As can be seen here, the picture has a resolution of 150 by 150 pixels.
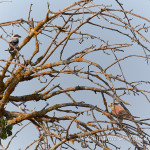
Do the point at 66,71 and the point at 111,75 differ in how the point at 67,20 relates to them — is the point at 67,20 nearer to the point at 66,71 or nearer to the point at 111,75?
the point at 66,71

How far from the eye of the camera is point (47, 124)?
20.4ft

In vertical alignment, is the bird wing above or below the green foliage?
above

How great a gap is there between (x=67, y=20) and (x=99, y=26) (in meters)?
0.89

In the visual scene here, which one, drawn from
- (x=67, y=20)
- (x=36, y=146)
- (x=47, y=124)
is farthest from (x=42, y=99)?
(x=67, y=20)

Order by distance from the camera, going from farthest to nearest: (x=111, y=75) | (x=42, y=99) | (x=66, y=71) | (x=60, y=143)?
(x=42, y=99) < (x=66, y=71) < (x=60, y=143) < (x=111, y=75)

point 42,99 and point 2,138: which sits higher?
point 42,99

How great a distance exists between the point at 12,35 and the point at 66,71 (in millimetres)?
1222

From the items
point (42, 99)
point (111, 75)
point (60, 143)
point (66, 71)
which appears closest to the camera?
point (111, 75)

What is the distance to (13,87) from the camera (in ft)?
19.2

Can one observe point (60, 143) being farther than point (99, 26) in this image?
No

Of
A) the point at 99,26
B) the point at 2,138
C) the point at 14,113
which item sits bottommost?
the point at 2,138

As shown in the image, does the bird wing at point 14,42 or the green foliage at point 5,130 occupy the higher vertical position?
the bird wing at point 14,42

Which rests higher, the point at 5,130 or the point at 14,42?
the point at 14,42

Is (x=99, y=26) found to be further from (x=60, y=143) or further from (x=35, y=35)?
(x=60, y=143)
